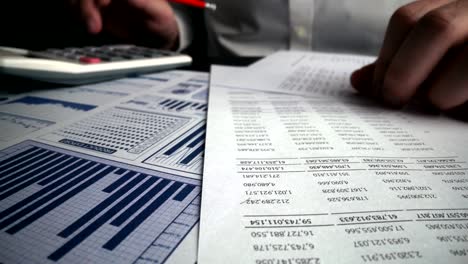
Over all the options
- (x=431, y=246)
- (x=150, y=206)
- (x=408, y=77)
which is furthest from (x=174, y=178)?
(x=408, y=77)

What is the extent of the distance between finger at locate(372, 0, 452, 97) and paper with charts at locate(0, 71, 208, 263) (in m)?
0.21

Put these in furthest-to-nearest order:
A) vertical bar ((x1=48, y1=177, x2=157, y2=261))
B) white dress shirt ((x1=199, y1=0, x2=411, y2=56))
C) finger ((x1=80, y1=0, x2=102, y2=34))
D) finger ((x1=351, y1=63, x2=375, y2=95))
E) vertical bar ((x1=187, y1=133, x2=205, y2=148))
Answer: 1. white dress shirt ((x1=199, y1=0, x2=411, y2=56))
2. finger ((x1=80, y1=0, x2=102, y2=34))
3. finger ((x1=351, y1=63, x2=375, y2=95))
4. vertical bar ((x1=187, y1=133, x2=205, y2=148))
5. vertical bar ((x1=48, y1=177, x2=157, y2=261))

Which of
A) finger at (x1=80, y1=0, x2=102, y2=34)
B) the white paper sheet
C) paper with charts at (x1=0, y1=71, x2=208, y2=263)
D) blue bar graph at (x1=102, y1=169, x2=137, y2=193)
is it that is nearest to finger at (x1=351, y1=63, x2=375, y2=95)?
the white paper sheet

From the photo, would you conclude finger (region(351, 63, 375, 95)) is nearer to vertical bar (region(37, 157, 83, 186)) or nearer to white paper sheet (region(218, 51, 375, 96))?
white paper sheet (region(218, 51, 375, 96))

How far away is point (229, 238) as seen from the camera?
14 cm

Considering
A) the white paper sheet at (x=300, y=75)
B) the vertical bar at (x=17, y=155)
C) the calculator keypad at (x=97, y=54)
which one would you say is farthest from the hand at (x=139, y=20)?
the vertical bar at (x=17, y=155)

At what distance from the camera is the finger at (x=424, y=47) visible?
280 mm

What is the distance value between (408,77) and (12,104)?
0.42 m

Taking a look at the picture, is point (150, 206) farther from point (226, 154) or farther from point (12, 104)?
point (12, 104)

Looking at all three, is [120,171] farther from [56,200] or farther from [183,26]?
[183,26]

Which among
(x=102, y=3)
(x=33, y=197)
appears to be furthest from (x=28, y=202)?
(x=102, y=3)

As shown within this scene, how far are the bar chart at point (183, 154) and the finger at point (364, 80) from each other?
0.22 m

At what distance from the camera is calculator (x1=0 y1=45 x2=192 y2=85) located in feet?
1.07

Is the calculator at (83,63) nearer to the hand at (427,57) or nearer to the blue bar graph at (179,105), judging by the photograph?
the blue bar graph at (179,105)
